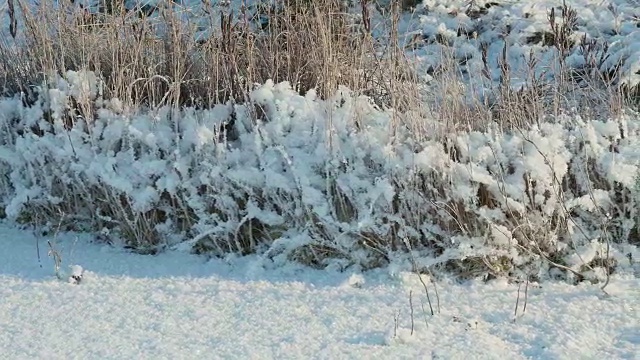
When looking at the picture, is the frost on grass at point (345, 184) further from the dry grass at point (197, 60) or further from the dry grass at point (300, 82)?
the dry grass at point (197, 60)

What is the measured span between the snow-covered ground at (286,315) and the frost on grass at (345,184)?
12cm

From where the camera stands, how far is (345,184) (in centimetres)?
301

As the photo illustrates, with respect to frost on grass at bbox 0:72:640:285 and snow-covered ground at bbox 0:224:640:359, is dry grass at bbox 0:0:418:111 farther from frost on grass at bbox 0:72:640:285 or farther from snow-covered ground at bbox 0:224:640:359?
snow-covered ground at bbox 0:224:640:359

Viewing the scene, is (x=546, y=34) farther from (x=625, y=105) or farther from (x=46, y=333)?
(x=46, y=333)

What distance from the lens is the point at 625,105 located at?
3662 millimetres

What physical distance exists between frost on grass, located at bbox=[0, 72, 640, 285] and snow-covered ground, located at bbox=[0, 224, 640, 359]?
0.40 feet

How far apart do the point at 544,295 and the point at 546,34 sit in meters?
3.76

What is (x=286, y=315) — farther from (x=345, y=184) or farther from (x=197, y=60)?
(x=197, y=60)

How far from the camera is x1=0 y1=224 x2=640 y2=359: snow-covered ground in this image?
8.02 ft

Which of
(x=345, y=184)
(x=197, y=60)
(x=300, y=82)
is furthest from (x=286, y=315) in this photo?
(x=197, y=60)

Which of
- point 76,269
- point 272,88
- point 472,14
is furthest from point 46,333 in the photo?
point 472,14

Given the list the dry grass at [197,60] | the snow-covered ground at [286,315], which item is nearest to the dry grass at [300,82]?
the dry grass at [197,60]

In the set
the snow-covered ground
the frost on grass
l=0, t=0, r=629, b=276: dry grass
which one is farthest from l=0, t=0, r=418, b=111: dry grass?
the snow-covered ground

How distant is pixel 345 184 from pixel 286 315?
1.93 feet
